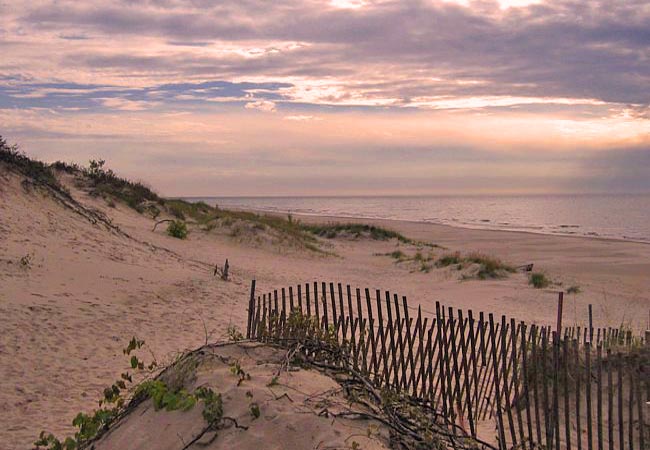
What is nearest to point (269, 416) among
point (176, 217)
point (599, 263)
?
point (176, 217)

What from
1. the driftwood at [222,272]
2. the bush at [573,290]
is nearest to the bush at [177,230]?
the driftwood at [222,272]

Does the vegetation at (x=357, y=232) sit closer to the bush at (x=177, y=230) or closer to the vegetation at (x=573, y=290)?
the bush at (x=177, y=230)

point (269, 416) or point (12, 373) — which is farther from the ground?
point (269, 416)

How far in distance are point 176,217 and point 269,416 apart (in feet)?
72.8

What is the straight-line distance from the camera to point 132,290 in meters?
11.3

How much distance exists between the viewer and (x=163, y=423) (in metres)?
4.17

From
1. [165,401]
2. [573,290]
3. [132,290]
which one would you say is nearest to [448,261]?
[573,290]

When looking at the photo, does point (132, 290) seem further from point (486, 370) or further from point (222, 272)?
point (486, 370)

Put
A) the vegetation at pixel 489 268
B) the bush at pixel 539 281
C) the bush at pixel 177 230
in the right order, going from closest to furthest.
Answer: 1. the bush at pixel 539 281
2. the vegetation at pixel 489 268
3. the bush at pixel 177 230

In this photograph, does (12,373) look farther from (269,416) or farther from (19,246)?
(19,246)

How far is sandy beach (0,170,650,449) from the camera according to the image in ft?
24.0

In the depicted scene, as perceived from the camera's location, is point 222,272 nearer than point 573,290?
Yes

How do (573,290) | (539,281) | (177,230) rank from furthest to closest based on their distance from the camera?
1. (177,230)
2. (539,281)
3. (573,290)

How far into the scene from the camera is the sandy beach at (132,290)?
7305mm
